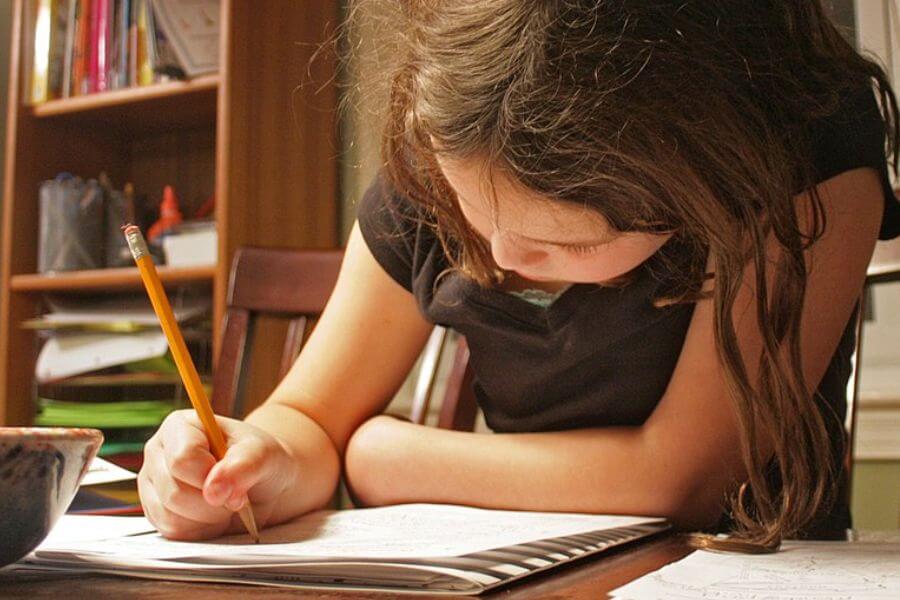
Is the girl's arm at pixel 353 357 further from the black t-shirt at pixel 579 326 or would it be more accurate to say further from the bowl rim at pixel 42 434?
the bowl rim at pixel 42 434

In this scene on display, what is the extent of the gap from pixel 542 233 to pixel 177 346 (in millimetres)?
227

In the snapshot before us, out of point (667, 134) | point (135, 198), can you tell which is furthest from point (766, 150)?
point (135, 198)

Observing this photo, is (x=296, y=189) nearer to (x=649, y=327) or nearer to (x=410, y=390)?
(x=410, y=390)

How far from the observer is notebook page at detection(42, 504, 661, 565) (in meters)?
0.48

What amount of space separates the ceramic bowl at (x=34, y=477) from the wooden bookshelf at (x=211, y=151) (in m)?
1.29

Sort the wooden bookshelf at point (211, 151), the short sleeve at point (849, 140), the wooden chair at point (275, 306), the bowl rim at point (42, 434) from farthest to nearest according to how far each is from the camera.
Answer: the wooden bookshelf at point (211, 151)
the wooden chair at point (275, 306)
the short sleeve at point (849, 140)
the bowl rim at point (42, 434)

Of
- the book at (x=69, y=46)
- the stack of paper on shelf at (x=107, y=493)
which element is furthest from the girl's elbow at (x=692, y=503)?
the book at (x=69, y=46)

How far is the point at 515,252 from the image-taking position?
0.63 meters

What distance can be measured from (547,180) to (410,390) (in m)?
1.37

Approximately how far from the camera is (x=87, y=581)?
0.45 meters

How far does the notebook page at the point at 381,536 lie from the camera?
483 mm

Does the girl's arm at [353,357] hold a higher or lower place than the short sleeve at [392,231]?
lower

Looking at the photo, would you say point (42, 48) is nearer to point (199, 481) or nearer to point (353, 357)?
point (353, 357)

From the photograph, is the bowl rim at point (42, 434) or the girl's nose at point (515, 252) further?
the girl's nose at point (515, 252)
